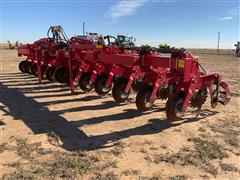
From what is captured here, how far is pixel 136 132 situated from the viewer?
5.63 meters

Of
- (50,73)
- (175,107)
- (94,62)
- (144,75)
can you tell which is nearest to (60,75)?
(50,73)

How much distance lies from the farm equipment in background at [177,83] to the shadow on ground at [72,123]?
403 millimetres

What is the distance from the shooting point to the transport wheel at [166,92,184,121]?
568 centimetres

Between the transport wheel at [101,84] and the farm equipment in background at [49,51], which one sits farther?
the farm equipment in background at [49,51]

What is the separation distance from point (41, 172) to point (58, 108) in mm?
3414

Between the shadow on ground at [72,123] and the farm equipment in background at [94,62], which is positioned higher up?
the farm equipment in background at [94,62]

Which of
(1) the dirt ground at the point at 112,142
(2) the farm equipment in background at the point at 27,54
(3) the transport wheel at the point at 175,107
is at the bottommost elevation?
(1) the dirt ground at the point at 112,142

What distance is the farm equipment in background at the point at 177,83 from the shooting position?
5.72 meters

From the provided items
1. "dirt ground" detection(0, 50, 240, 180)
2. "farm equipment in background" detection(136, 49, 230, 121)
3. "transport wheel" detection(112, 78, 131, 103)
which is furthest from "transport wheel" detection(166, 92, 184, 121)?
"transport wheel" detection(112, 78, 131, 103)

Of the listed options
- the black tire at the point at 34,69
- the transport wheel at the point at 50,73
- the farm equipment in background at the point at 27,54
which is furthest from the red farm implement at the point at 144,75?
the black tire at the point at 34,69

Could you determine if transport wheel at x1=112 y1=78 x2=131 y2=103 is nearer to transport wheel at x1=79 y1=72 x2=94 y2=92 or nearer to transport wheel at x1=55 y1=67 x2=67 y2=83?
transport wheel at x1=79 y1=72 x2=94 y2=92

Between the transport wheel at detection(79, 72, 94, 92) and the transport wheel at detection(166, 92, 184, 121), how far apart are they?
3.57 m

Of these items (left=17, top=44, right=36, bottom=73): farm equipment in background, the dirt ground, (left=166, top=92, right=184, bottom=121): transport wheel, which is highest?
(left=17, top=44, right=36, bottom=73): farm equipment in background

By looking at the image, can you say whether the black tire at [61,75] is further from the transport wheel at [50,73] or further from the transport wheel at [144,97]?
the transport wheel at [144,97]
